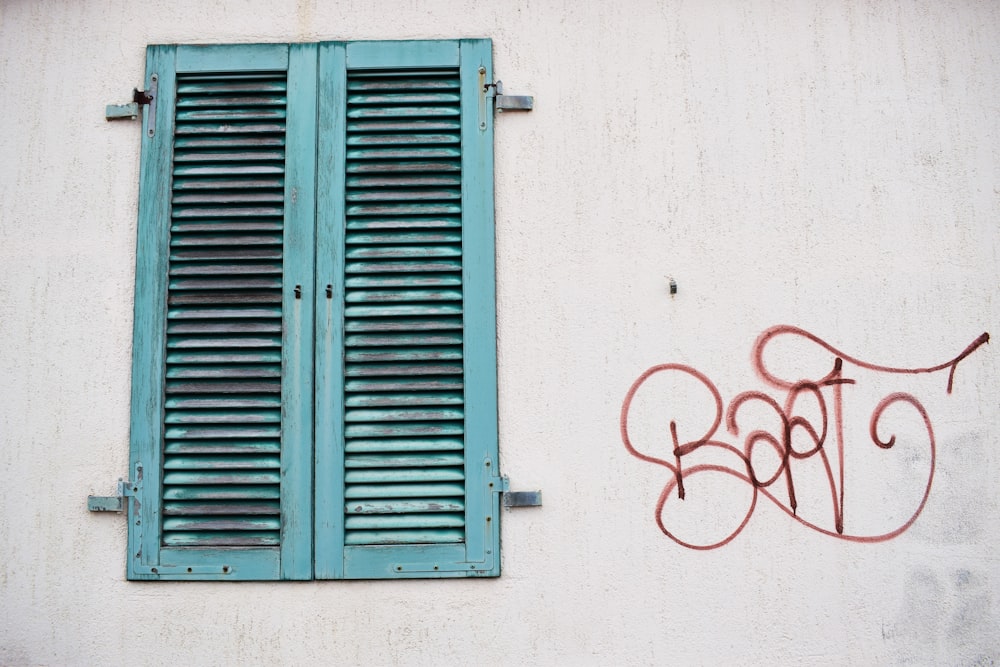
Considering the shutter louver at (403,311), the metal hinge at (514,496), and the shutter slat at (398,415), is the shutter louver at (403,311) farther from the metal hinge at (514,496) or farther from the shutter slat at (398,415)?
the metal hinge at (514,496)

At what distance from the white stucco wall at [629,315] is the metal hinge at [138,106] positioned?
0.19ft

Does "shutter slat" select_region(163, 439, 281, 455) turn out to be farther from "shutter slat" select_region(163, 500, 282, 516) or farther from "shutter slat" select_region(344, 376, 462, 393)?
"shutter slat" select_region(344, 376, 462, 393)

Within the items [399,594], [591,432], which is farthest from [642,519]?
[399,594]

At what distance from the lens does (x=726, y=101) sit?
300 cm

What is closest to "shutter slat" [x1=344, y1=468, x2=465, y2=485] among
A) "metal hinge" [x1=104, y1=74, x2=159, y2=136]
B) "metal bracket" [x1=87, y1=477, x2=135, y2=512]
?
"metal bracket" [x1=87, y1=477, x2=135, y2=512]

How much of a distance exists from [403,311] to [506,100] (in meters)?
0.83

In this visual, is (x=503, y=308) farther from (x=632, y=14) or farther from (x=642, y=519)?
(x=632, y=14)

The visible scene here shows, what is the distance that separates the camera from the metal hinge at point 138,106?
296cm

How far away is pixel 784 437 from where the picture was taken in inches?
113

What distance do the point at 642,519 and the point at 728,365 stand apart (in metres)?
0.60

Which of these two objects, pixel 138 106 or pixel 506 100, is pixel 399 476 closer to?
pixel 506 100

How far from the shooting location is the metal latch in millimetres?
2953

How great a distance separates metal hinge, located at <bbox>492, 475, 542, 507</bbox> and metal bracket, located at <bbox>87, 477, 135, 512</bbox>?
1.21m

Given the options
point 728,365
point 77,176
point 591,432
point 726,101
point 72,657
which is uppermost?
point 726,101
